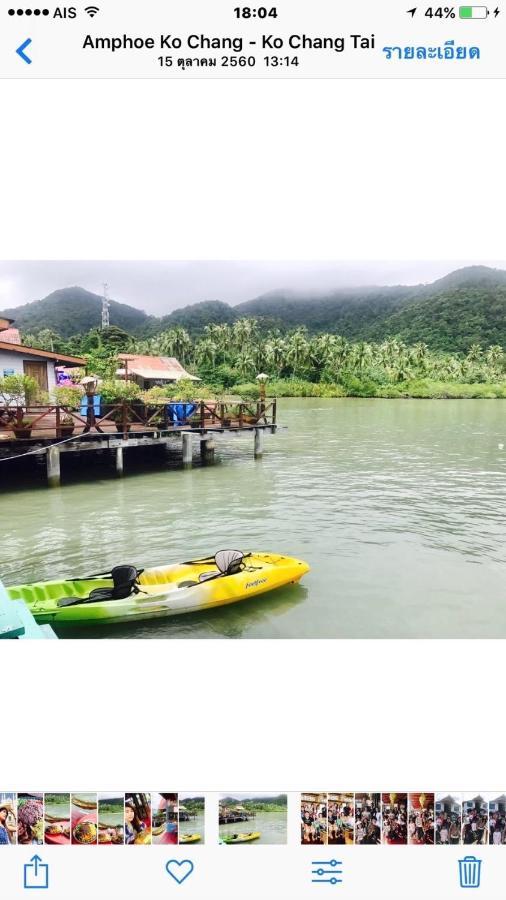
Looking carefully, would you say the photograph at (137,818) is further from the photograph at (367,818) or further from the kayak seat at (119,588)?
the kayak seat at (119,588)

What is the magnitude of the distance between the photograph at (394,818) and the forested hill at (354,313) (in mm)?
13596

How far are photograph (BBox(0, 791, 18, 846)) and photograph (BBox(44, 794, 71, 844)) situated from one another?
0.17 metres

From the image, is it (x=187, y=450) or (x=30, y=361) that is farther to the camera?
(x=187, y=450)

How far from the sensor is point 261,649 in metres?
4.73

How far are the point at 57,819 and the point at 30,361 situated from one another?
11.8m

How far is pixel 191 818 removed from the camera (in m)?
2.86

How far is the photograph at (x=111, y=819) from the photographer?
2.78 m

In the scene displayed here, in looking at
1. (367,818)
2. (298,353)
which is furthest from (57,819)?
(298,353)

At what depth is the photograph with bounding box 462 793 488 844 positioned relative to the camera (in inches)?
111

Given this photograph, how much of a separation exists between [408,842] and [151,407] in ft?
37.4

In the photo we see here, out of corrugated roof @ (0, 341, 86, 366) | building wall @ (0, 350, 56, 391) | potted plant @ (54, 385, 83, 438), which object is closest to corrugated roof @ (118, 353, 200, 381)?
corrugated roof @ (0, 341, 86, 366)
